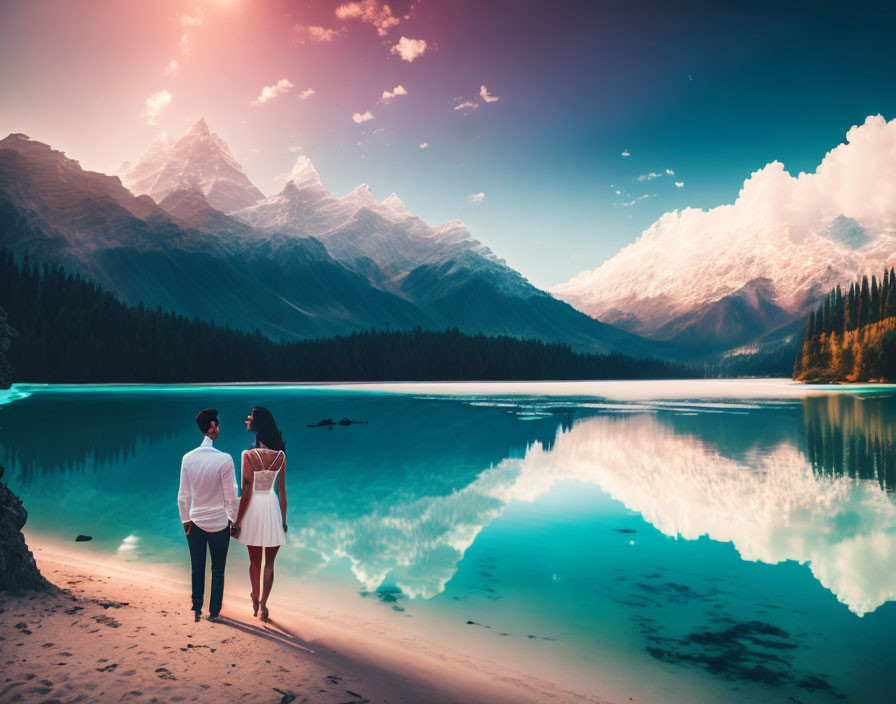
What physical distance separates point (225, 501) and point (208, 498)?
33 cm

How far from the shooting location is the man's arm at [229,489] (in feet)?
39.5

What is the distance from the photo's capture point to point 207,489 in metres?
12.0

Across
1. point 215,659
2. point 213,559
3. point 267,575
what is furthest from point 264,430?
point 215,659

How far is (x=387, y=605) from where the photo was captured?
16.1 m

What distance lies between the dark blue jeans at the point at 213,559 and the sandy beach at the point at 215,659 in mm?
417

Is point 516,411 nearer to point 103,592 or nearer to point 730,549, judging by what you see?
point 730,549

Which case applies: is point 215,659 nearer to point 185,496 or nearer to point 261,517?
point 261,517

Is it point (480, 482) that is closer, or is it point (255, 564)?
point (255, 564)

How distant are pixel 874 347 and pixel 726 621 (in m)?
200

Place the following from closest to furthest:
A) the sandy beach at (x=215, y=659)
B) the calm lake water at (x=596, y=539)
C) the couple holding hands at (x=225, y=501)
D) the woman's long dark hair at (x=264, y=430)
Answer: the sandy beach at (x=215, y=659), the couple holding hands at (x=225, y=501), the woman's long dark hair at (x=264, y=430), the calm lake water at (x=596, y=539)

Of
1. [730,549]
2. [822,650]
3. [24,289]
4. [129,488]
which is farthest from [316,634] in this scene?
[24,289]

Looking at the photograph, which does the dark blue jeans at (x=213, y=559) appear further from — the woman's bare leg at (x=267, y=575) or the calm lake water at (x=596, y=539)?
the calm lake water at (x=596, y=539)

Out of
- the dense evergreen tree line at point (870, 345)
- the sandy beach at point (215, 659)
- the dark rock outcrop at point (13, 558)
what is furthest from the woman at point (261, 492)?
the dense evergreen tree line at point (870, 345)

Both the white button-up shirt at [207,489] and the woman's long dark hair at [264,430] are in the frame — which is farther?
the woman's long dark hair at [264,430]
